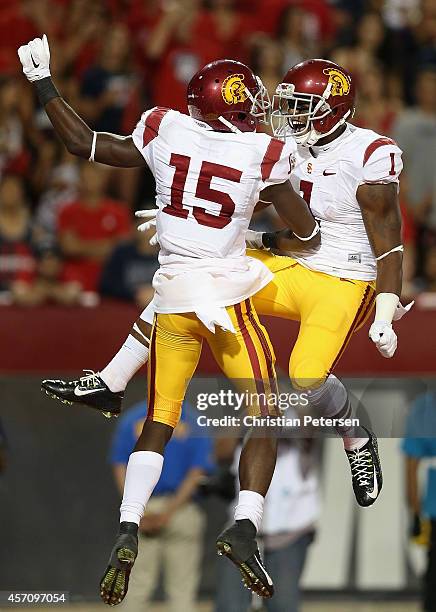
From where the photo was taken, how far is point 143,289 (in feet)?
28.2

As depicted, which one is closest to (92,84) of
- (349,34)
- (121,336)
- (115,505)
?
(349,34)

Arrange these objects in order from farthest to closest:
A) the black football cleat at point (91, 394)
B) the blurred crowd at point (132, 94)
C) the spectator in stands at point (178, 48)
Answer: the spectator in stands at point (178, 48)
the blurred crowd at point (132, 94)
the black football cleat at point (91, 394)

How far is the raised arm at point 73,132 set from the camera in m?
5.43

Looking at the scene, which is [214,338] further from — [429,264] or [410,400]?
[429,264]

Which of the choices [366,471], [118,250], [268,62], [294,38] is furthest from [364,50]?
[366,471]

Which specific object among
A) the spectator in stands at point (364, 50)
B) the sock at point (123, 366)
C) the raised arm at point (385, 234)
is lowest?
the sock at point (123, 366)

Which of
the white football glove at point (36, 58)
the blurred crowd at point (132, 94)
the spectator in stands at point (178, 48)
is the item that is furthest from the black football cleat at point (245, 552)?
the spectator in stands at point (178, 48)

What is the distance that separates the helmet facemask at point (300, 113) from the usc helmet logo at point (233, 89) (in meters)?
0.26

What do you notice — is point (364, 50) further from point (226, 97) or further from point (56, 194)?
point (226, 97)

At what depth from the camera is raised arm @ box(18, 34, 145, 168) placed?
5426 millimetres

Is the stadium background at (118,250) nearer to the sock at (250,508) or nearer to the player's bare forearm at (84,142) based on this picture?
the sock at (250,508)

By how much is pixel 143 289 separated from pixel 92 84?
2.61m

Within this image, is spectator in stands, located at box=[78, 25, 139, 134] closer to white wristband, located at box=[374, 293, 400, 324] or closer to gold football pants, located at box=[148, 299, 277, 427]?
gold football pants, located at box=[148, 299, 277, 427]

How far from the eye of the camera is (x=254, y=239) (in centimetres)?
588
